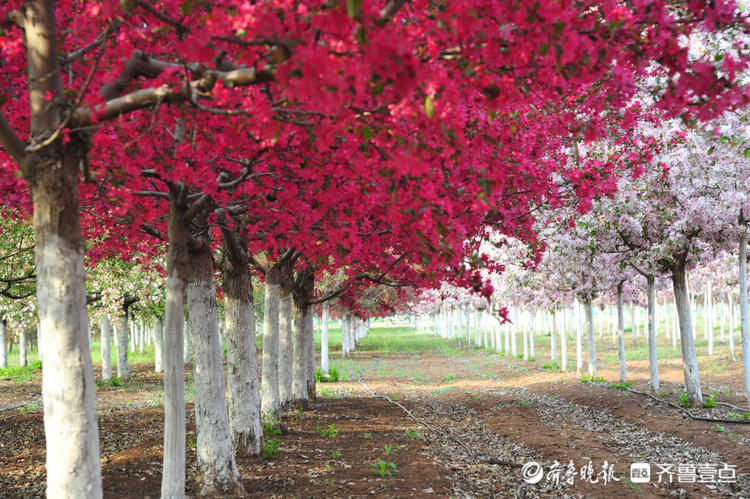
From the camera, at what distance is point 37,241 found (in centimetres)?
473

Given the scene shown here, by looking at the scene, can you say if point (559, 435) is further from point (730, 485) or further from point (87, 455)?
point (87, 455)

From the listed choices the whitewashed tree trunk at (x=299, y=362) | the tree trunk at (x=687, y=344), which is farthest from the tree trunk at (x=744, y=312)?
the whitewashed tree trunk at (x=299, y=362)

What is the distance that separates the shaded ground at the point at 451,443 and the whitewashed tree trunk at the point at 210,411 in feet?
1.82

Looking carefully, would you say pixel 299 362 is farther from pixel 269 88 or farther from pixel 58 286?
pixel 269 88

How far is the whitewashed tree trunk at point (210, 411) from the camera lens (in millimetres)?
8195

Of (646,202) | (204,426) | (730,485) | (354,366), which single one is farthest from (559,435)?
(354,366)

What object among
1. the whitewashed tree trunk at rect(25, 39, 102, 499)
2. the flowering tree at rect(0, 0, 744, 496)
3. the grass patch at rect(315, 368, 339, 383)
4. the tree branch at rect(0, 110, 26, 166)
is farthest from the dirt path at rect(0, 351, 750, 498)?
the grass patch at rect(315, 368, 339, 383)

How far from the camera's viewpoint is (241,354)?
1062 centimetres

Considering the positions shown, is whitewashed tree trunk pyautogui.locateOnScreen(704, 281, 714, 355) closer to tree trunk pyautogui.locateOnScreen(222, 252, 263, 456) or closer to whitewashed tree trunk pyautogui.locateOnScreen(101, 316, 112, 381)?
whitewashed tree trunk pyautogui.locateOnScreen(101, 316, 112, 381)

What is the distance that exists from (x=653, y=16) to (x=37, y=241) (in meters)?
4.89

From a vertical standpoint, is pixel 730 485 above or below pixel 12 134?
below

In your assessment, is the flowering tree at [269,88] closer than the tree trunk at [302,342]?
Yes

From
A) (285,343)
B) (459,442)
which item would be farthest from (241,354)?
(285,343)

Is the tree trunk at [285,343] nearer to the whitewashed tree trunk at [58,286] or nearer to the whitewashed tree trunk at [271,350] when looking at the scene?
the whitewashed tree trunk at [271,350]
